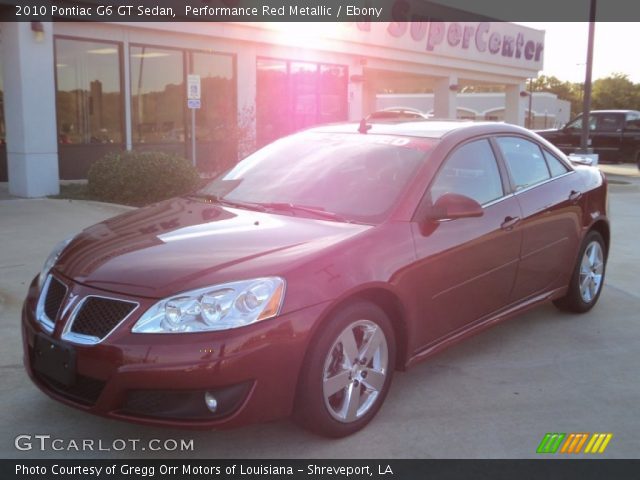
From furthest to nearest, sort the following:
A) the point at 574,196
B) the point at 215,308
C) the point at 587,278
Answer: the point at 587,278, the point at 574,196, the point at 215,308

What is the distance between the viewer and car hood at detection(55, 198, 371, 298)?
10.4ft

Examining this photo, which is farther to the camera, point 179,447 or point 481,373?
point 481,373

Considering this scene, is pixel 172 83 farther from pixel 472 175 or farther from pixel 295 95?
pixel 472 175

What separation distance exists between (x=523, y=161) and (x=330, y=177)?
165 centimetres

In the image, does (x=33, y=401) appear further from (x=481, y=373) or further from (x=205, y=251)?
(x=481, y=373)

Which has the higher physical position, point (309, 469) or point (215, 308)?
point (215, 308)

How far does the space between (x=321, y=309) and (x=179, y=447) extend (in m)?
1.02

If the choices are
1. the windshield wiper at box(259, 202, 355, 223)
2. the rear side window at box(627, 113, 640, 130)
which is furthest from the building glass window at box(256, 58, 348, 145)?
the windshield wiper at box(259, 202, 355, 223)

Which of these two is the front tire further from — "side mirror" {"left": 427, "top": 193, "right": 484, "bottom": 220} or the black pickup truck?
the black pickup truck

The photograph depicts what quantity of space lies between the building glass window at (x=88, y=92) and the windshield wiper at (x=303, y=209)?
10.9 metres

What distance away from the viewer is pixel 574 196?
17.6 feet

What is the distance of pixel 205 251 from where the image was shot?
11.1 ft

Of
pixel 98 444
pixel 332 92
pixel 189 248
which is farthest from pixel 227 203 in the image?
pixel 332 92

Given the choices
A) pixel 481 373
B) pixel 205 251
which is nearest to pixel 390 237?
pixel 205 251
